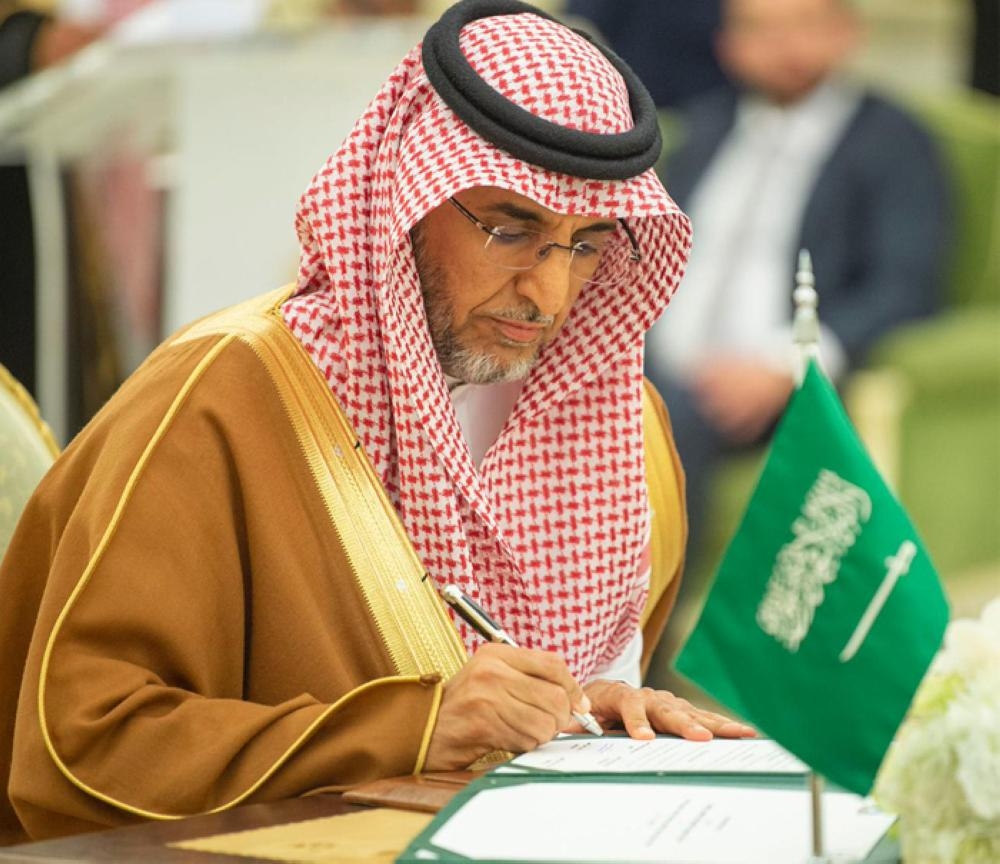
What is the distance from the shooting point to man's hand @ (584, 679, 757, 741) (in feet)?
6.54

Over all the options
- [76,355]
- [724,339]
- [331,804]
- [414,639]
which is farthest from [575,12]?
[331,804]

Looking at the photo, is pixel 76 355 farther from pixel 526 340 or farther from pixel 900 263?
pixel 526 340

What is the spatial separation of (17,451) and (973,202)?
366 cm

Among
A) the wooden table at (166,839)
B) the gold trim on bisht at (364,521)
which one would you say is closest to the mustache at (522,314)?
the gold trim on bisht at (364,521)

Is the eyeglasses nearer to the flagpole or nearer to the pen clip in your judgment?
the pen clip

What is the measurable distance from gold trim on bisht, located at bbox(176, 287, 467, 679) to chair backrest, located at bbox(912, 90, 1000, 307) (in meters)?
3.59

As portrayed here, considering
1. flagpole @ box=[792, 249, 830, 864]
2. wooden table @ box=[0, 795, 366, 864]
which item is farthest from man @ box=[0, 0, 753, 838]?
flagpole @ box=[792, 249, 830, 864]

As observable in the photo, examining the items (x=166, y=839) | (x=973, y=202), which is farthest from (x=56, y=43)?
(x=166, y=839)

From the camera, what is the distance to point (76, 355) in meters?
5.11

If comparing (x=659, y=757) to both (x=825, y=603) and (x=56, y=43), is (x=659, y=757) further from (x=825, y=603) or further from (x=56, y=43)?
(x=56, y=43)

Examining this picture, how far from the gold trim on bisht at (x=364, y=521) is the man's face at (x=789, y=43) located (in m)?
3.73

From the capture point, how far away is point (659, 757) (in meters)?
1.83

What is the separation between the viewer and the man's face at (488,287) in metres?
2.32

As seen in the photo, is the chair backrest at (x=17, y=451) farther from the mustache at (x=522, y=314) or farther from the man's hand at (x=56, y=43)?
the man's hand at (x=56, y=43)
